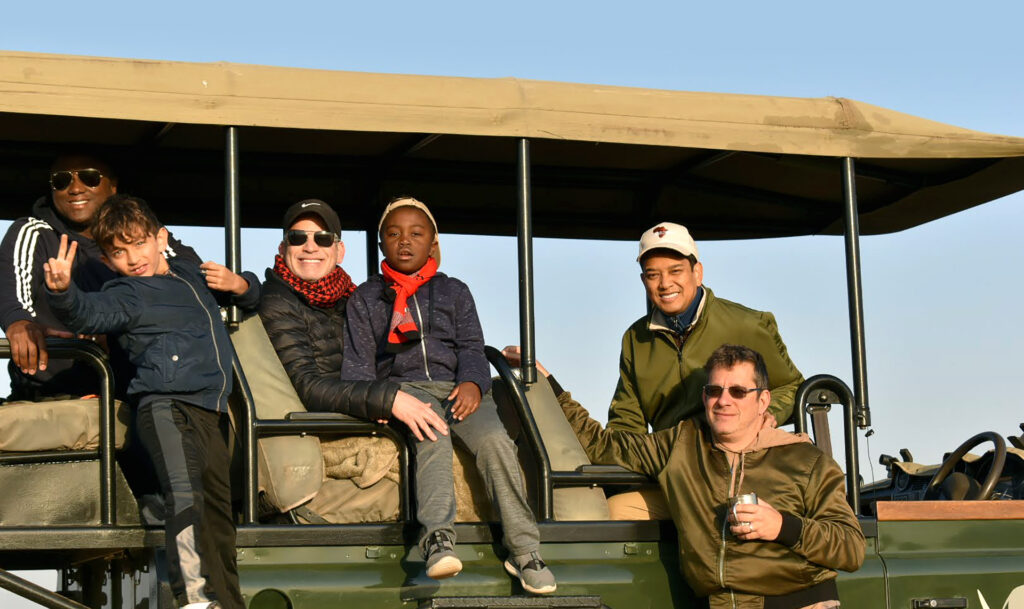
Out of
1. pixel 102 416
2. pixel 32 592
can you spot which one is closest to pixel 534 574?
pixel 102 416

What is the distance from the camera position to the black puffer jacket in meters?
5.50

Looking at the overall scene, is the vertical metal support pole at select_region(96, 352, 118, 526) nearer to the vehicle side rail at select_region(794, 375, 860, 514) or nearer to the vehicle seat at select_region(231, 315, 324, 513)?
the vehicle seat at select_region(231, 315, 324, 513)

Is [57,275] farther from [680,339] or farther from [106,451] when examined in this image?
[680,339]

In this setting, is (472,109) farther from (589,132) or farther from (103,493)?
(103,493)

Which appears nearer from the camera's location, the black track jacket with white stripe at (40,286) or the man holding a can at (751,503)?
the man holding a can at (751,503)

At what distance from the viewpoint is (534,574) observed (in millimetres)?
5414

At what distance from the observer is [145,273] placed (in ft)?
17.4

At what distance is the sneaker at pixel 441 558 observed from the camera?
517cm

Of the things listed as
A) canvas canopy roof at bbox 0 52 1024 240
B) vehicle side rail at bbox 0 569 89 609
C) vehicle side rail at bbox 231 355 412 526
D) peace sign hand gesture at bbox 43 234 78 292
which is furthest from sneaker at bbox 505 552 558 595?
peace sign hand gesture at bbox 43 234 78 292

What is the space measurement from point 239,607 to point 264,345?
108 cm

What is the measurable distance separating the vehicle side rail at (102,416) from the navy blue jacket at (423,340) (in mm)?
930

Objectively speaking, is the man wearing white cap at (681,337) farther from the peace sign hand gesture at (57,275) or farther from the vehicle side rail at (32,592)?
the peace sign hand gesture at (57,275)

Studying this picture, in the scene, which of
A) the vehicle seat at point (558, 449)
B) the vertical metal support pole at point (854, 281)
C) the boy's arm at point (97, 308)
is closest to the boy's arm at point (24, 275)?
the boy's arm at point (97, 308)

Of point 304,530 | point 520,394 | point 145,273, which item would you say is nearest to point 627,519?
point 520,394
